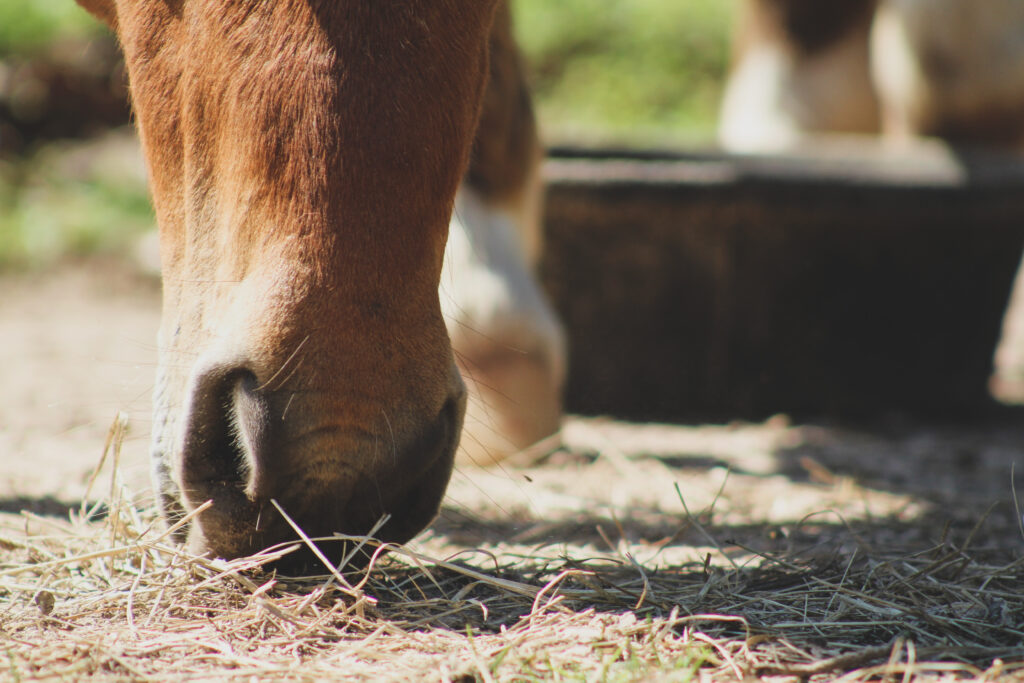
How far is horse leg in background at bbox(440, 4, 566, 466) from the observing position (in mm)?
2416

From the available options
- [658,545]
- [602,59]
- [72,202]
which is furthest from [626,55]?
[658,545]

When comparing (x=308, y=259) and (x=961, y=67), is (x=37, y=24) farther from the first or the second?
(x=308, y=259)

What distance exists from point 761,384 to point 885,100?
153cm

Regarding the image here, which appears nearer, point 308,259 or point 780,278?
point 308,259

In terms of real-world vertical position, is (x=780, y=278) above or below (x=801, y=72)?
below

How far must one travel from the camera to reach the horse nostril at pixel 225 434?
4.02 feet

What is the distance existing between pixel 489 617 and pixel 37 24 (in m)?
7.69

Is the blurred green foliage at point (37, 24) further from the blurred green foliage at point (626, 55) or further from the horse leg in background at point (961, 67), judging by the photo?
the horse leg in background at point (961, 67)

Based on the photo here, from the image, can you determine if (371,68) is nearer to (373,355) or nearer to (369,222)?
(369,222)

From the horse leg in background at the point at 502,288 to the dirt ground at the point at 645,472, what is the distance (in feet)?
0.44

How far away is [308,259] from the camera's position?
1.25m

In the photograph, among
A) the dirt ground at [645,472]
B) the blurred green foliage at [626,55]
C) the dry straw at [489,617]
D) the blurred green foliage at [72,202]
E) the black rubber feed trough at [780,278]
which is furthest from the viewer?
the blurred green foliage at [626,55]

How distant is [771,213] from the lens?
3.15 m

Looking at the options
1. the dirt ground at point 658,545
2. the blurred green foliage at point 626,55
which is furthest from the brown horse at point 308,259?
the blurred green foliage at point 626,55
